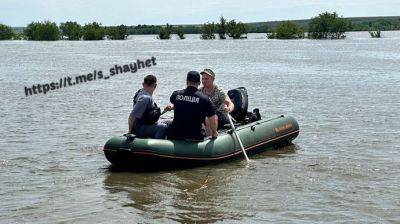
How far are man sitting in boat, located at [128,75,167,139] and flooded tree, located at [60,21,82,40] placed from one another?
105075mm

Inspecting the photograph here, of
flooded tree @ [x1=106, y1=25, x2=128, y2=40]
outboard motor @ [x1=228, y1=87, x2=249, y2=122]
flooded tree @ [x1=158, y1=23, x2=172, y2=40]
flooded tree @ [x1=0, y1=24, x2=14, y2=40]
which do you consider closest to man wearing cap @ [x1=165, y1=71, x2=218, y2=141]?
outboard motor @ [x1=228, y1=87, x2=249, y2=122]

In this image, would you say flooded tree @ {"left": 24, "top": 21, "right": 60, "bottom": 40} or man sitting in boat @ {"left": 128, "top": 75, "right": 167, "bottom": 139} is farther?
flooded tree @ {"left": 24, "top": 21, "right": 60, "bottom": 40}

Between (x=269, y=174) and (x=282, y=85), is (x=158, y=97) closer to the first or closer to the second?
(x=282, y=85)

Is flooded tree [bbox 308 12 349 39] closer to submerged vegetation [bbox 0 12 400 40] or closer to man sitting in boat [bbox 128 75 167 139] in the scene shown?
submerged vegetation [bbox 0 12 400 40]

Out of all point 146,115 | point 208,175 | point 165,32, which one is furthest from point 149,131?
point 165,32

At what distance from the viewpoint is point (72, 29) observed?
371 ft

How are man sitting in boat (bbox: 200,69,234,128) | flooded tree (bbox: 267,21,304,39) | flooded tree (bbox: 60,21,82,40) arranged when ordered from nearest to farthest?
man sitting in boat (bbox: 200,69,234,128)
flooded tree (bbox: 267,21,304,39)
flooded tree (bbox: 60,21,82,40)

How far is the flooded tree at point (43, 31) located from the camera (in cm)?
10988

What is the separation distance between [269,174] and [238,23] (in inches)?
3974

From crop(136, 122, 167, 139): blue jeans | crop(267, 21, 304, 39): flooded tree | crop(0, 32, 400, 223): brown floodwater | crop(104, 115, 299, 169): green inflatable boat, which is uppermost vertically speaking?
crop(136, 122, 167, 139): blue jeans

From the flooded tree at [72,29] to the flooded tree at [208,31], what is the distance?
2158 centimetres

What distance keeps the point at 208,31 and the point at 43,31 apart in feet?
93.2

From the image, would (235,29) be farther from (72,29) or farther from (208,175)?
(208,175)

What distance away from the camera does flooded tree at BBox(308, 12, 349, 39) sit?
100625 mm
